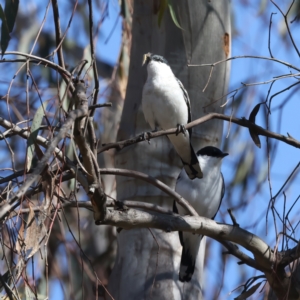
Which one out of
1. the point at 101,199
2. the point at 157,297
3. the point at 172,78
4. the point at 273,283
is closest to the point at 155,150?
the point at 172,78

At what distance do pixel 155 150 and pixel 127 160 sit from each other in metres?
0.15

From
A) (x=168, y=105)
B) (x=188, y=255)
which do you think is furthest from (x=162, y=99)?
(x=188, y=255)

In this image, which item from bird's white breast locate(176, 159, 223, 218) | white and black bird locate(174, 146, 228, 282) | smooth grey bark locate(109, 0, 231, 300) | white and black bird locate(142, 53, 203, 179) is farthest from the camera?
bird's white breast locate(176, 159, 223, 218)

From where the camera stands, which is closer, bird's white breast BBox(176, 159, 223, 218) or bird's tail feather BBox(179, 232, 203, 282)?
bird's tail feather BBox(179, 232, 203, 282)

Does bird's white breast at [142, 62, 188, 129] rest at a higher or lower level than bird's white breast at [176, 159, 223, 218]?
higher

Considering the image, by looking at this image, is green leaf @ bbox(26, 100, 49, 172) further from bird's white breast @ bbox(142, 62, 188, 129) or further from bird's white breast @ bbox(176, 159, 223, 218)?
bird's white breast @ bbox(176, 159, 223, 218)

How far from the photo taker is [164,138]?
129 inches

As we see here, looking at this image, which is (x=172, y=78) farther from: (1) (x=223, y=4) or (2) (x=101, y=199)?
(2) (x=101, y=199)

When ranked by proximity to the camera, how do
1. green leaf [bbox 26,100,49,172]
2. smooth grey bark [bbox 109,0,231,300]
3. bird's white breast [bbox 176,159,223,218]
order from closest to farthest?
green leaf [bbox 26,100,49,172] < smooth grey bark [bbox 109,0,231,300] < bird's white breast [bbox 176,159,223,218]

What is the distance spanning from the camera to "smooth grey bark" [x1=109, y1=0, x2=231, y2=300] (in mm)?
2906

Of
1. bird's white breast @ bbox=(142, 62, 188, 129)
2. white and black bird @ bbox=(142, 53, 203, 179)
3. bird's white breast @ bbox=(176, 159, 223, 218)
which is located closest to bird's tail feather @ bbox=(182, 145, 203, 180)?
white and black bird @ bbox=(142, 53, 203, 179)

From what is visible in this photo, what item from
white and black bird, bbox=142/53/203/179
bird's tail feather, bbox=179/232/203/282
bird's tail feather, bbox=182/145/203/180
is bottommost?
bird's tail feather, bbox=179/232/203/282

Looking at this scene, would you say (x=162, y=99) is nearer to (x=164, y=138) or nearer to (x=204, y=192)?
(x=164, y=138)

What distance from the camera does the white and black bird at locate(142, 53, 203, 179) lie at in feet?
10.6
